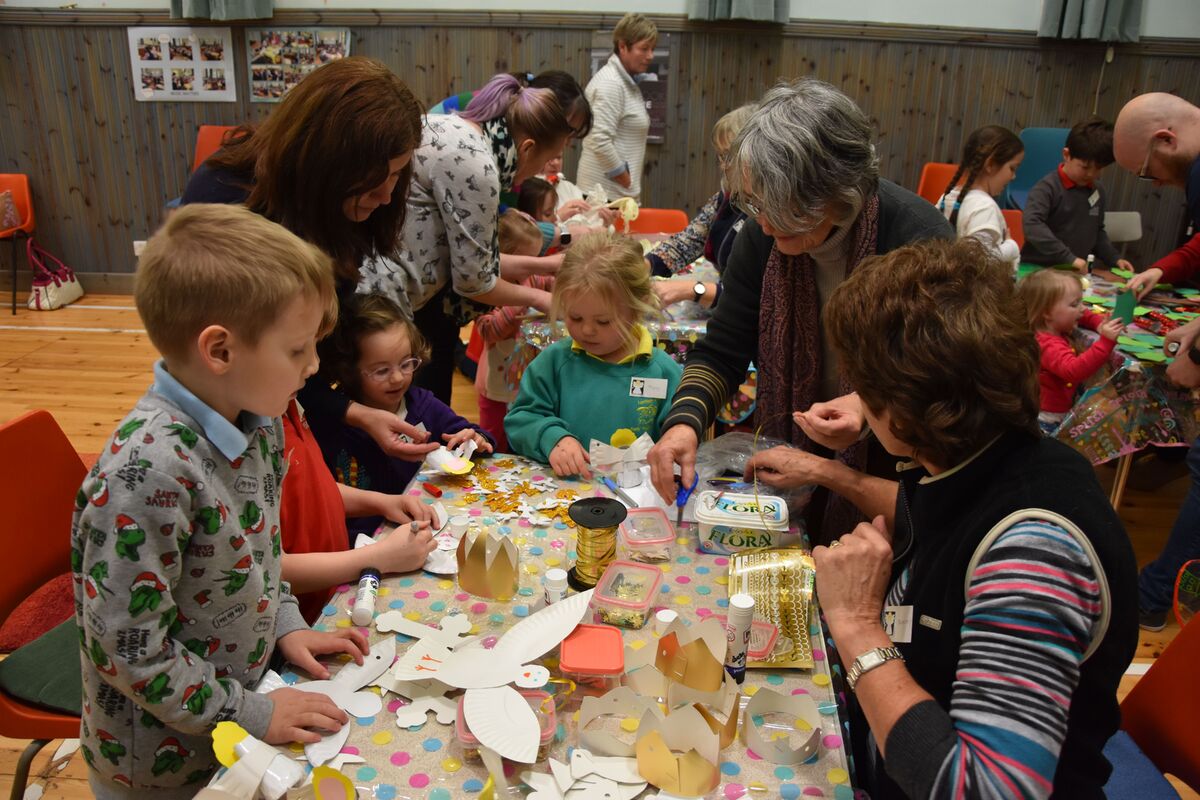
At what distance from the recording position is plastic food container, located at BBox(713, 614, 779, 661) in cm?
132

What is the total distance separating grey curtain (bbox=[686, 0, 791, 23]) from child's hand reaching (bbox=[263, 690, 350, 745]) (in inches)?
235

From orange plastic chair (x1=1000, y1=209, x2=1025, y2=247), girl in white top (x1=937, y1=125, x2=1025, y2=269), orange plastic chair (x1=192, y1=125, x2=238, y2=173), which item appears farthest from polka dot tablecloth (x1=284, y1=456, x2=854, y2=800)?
orange plastic chair (x1=192, y1=125, x2=238, y2=173)

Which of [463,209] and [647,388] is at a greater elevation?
[463,209]

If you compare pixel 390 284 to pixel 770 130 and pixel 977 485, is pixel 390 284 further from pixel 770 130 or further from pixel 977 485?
pixel 977 485

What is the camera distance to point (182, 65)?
6496 millimetres

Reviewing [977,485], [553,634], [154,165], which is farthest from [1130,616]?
[154,165]

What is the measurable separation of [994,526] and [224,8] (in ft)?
22.5

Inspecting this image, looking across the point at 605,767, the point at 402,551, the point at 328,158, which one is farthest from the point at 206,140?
the point at 605,767

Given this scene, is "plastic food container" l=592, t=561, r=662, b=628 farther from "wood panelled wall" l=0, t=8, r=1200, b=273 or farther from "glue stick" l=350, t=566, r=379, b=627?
"wood panelled wall" l=0, t=8, r=1200, b=273

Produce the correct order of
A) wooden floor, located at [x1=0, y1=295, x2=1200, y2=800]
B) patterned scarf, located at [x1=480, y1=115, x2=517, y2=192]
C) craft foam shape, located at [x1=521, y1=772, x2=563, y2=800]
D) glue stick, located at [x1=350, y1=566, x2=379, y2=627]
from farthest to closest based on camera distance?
1. wooden floor, located at [x1=0, y1=295, x2=1200, y2=800]
2. patterned scarf, located at [x1=480, y1=115, x2=517, y2=192]
3. glue stick, located at [x1=350, y1=566, x2=379, y2=627]
4. craft foam shape, located at [x1=521, y1=772, x2=563, y2=800]

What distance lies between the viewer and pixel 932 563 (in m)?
1.16

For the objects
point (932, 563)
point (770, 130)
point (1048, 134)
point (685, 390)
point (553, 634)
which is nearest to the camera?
point (932, 563)

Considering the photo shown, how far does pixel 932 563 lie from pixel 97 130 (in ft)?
24.5

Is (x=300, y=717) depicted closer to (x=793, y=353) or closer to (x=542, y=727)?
(x=542, y=727)
